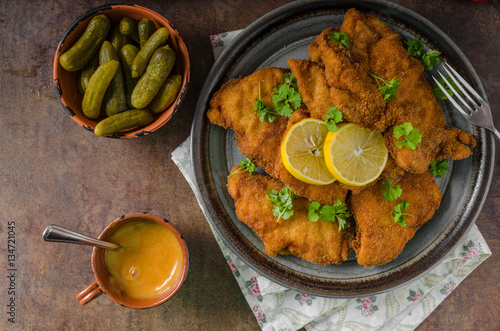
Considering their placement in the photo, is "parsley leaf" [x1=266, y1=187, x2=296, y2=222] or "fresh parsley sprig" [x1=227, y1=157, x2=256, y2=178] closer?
"parsley leaf" [x1=266, y1=187, x2=296, y2=222]

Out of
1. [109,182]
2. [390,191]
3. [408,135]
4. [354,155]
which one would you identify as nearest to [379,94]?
[408,135]

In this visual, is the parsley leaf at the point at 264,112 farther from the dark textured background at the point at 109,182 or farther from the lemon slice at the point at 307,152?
the dark textured background at the point at 109,182

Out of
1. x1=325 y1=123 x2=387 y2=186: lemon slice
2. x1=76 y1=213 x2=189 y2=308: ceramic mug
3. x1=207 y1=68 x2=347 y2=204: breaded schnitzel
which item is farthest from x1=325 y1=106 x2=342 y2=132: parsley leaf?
x1=76 y1=213 x2=189 y2=308: ceramic mug

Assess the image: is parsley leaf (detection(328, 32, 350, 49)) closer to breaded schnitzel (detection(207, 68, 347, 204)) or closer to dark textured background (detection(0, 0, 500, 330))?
breaded schnitzel (detection(207, 68, 347, 204))

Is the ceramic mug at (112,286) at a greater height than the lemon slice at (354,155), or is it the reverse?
the lemon slice at (354,155)

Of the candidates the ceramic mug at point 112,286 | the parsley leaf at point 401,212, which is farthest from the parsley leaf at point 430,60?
the ceramic mug at point 112,286
